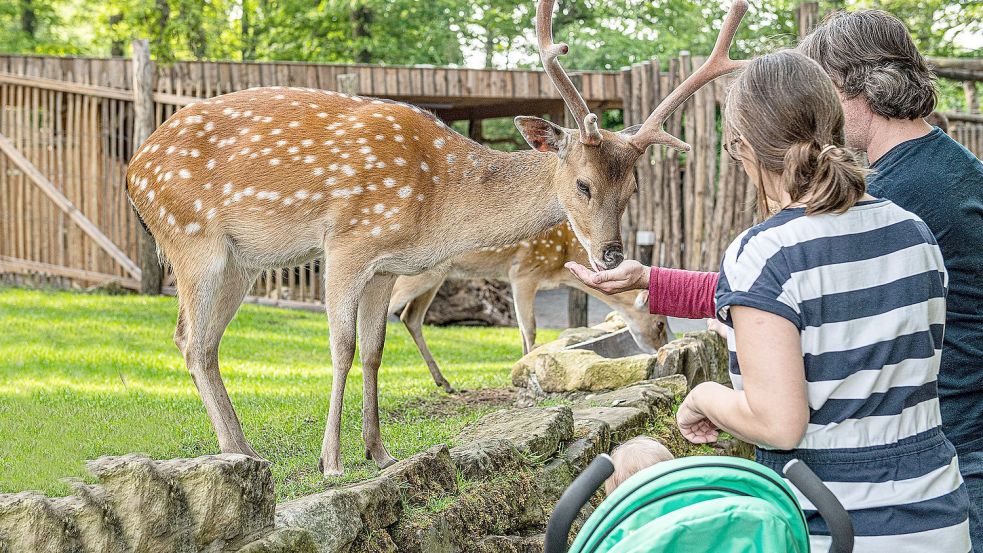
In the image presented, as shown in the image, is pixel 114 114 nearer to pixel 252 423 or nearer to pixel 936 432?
pixel 252 423

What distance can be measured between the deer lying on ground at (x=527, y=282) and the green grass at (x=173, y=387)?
0.47m

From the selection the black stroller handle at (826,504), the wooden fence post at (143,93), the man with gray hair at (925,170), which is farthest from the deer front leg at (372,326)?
the wooden fence post at (143,93)

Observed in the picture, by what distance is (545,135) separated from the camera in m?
5.11

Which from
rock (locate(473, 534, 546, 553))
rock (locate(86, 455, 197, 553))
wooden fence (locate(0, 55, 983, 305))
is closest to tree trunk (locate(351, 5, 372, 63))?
wooden fence (locate(0, 55, 983, 305))

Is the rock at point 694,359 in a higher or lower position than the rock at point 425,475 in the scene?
lower

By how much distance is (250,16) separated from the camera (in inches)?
945

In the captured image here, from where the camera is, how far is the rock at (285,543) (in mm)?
2805

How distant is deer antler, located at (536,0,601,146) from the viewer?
15.9ft

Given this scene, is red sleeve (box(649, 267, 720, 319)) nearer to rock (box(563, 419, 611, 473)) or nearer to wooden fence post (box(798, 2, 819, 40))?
rock (box(563, 419, 611, 473))

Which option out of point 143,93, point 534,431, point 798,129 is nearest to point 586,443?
point 534,431

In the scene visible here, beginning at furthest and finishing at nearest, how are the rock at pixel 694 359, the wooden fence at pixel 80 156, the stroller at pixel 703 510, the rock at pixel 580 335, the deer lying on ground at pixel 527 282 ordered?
the wooden fence at pixel 80 156 → the deer lying on ground at pixel 527 282 → the rock at pixel 580 335 → the rock at pixel 694 359 → the stroller at pixel 703 510

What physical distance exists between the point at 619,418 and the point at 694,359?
189 cm

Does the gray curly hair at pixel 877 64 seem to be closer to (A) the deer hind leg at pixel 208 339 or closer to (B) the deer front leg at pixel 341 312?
(B) the deer front leg at pixel 341 312

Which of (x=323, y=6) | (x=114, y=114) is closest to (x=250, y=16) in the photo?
(x=323, y=6)
